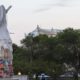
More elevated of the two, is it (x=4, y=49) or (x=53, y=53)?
(x=53, y=53)

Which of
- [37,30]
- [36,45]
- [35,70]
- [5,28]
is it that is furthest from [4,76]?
[37,30]

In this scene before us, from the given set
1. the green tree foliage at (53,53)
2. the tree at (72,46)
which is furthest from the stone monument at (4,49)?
the tree at (72,46)

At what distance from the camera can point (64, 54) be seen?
212ft

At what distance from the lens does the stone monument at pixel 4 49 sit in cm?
3034

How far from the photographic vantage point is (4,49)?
30.7 m

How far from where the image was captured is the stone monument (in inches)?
1195

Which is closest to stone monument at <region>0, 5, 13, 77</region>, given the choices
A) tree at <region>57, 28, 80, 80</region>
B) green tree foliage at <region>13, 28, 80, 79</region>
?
green tree foliage at <region>13, 28, 80, 79</region>

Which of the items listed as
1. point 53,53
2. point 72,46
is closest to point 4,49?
point 53,53

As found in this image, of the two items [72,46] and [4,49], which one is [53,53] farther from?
[4,49]

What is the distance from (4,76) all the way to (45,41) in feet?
122

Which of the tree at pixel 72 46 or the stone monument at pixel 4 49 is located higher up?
the tree at pixel 72 46

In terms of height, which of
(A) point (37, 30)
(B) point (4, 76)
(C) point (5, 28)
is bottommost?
(B) point (4, 76)

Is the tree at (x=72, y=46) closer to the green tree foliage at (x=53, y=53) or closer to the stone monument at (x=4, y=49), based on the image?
the green tree foliage at (x=53, y=53)

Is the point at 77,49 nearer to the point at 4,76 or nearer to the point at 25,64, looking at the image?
the point at 25,64
